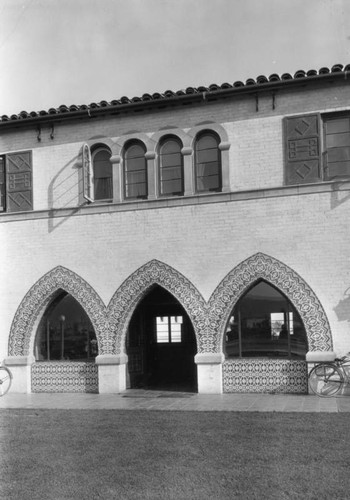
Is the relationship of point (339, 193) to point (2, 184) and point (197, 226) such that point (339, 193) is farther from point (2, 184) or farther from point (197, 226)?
point (2, 184)

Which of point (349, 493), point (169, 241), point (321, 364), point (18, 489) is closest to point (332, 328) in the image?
point (321, 364)

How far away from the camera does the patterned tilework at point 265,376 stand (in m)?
13.4

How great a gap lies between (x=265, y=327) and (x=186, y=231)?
109 inches

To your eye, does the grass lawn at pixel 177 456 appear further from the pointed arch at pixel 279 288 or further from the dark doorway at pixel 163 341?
the dark doorway at pixel 163 341

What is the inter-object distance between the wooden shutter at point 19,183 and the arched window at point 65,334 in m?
2.46

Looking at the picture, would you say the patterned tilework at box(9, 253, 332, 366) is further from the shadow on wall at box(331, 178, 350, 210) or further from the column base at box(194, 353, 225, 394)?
the shadow on wall at box(331, 178, 350, 210)

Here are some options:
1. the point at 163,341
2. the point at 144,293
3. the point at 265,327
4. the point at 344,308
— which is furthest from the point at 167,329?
the point at 344,308

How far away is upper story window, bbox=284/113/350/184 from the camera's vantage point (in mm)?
13352

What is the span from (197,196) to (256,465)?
25.1 ft

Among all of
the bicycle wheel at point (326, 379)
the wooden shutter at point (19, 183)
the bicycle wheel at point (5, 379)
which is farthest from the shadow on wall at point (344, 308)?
Answer: the bicycle wheel at point (5, 379)

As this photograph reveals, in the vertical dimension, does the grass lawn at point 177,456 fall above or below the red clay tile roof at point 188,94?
below

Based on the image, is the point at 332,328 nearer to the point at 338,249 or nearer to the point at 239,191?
the point at 338,249

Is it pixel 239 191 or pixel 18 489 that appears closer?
pixel 18 489

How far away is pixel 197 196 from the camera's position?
1405cm
